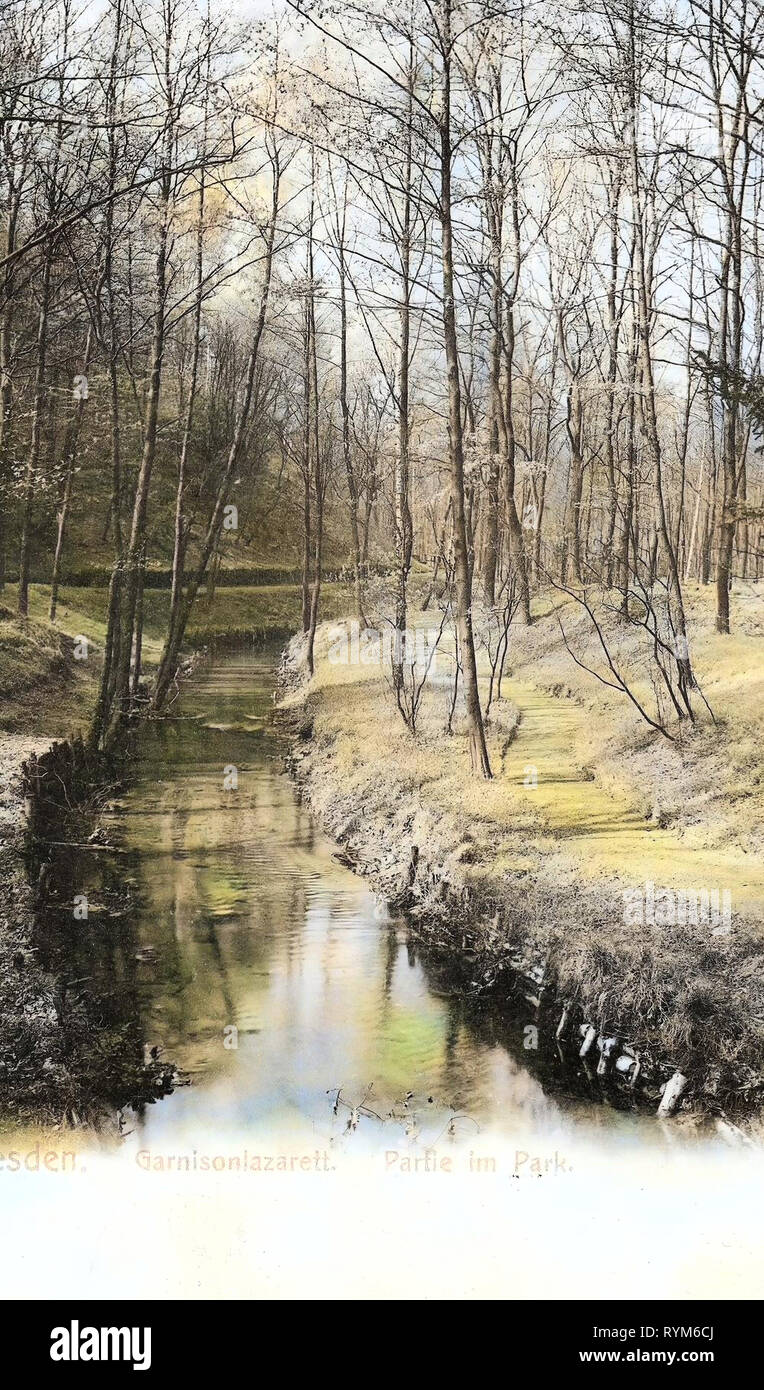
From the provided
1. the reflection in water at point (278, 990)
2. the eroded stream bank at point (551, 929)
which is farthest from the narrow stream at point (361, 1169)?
the eroded stream bank at point (551, 929)

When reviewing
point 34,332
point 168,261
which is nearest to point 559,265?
point 168,261

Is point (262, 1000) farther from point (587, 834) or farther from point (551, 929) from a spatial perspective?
point (587, 834)

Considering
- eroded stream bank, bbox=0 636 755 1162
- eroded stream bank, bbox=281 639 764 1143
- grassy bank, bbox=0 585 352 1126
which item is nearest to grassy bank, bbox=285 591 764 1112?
eroded stream bank, bbox=281 639 764 1143

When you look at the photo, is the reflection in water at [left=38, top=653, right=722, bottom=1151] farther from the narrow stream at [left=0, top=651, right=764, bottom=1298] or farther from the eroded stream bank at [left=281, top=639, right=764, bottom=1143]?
the eroded stream bank at [left=281, top=639, right=764, bottom=1143]

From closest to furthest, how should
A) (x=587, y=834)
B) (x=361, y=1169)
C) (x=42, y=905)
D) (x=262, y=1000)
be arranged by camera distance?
(x=361, y=1169) → (x=262, y=1000) → (x=42, y=905) → (x=587, y=834)

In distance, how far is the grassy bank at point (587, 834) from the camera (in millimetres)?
3330

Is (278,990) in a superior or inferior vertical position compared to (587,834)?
inferior

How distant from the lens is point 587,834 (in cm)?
405

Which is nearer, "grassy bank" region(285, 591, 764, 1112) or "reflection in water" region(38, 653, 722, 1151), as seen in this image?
"reflection in water" region(38, 653, 722, 1151)

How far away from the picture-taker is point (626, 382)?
19.4ft

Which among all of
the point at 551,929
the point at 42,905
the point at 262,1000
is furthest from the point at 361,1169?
the point at 42,905

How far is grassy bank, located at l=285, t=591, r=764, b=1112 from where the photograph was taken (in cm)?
333

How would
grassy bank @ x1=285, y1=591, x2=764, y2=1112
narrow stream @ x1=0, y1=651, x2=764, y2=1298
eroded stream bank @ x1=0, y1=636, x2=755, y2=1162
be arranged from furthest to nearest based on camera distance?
1. grassy bank @ x1=285, y1=591, x2=764, y2=1112
2. eroded stream bank @ x1=0, y1=636, x2=755, y2=1162
3. narrow stream @ x1=0, y1=651, x2=764, y2=1298

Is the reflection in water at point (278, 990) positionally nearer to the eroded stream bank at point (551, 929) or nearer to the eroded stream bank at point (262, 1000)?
the eroded stream bank at point (262, 1000)
